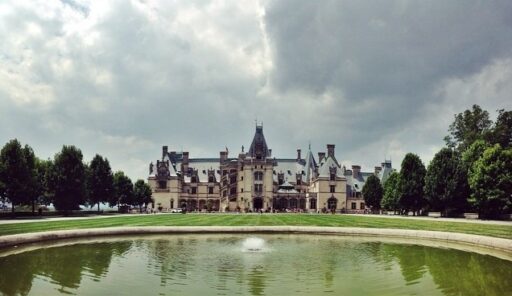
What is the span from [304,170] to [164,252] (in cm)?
9951

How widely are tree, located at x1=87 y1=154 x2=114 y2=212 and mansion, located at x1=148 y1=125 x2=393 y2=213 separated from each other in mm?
25226

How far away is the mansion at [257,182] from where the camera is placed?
108500mm

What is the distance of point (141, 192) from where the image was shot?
10331 centimetres

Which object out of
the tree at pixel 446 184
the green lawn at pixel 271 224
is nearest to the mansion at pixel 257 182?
Result: the tree at pixel 446 184

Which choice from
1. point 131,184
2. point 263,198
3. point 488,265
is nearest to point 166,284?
point 488,265

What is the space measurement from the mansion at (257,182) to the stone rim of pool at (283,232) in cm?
6375

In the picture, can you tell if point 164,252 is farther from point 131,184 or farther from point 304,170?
point 304,170

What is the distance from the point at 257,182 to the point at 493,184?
59130mm

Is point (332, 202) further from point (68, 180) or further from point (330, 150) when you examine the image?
point (68, 180)

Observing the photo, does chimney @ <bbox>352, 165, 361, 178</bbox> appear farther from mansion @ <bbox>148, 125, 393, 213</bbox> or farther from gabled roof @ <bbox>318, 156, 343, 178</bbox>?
gabled roof @ <bbox>318, 156, 343, 178</bbox>

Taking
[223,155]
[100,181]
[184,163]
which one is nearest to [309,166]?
[223,155]

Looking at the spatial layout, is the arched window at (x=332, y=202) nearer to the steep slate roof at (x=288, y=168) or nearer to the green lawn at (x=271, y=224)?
the steep slate roof at (x=288, y=168)

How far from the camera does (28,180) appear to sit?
197 feet

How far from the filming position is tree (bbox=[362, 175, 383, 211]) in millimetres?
98750
